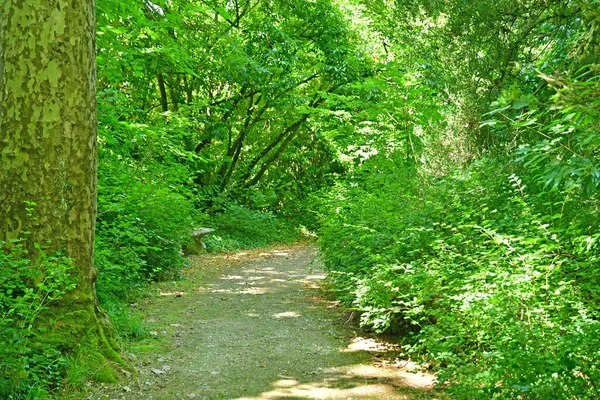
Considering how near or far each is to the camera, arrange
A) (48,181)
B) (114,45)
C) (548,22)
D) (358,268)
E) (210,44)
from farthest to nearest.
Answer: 1. (210,44)
2. (114,45)
3. (358,268)
4. (548,22)
5. (48,181)

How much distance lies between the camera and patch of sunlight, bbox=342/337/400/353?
6125mm

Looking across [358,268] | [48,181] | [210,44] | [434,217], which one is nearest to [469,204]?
[434,217]

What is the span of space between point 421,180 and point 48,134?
537 cm

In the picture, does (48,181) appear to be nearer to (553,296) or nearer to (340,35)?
(553,296)

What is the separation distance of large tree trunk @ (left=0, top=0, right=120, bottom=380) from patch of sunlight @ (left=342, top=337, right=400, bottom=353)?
2.76 m

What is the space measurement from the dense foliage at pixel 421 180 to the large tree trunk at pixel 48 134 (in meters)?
0.28

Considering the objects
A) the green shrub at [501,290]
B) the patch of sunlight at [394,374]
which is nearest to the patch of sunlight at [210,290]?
the green shrub at [501,290]

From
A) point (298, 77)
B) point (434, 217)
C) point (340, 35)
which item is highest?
point (340, 35)

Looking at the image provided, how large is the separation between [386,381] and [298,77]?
13.0 metres

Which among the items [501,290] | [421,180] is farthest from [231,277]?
[501,290]

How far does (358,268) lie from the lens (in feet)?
23.4

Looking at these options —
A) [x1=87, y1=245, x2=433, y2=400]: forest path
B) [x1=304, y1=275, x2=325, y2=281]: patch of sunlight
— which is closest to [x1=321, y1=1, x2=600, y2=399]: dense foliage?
[x1=87, y1=245, x2=433, y2=400]: forest path

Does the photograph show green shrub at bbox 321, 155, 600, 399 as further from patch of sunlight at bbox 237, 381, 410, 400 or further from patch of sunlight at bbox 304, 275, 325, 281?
patch of sunlight at bbox 304, 275, 325, 281

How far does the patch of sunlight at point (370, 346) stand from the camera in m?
6.12
